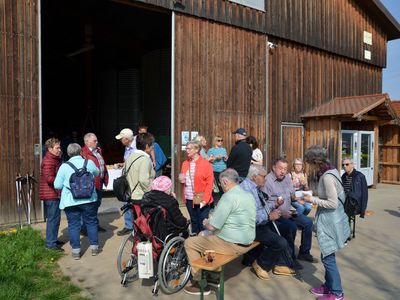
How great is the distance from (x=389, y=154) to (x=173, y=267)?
13.3 m

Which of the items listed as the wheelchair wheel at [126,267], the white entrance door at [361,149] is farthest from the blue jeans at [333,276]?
the white entrance door at [361,149]

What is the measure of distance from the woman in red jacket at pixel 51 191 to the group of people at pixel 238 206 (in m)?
0.01

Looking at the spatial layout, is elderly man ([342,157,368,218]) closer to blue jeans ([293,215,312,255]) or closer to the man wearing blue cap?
blue jeans ([293,215,312,255])

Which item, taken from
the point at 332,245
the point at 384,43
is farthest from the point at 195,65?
the point at 384,43

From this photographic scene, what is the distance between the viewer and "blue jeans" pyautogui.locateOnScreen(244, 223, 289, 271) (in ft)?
14.9

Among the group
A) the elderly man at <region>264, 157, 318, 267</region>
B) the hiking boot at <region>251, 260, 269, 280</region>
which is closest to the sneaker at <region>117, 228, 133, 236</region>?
the hiking boot at <region>251, 260, 269, 280</region>

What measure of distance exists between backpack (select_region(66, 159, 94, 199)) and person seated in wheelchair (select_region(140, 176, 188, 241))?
1.10 meters

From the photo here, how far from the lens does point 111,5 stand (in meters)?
12.9

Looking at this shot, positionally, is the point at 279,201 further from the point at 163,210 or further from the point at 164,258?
the point at 164,258

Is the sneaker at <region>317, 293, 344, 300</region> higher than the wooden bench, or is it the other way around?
the wooden bench

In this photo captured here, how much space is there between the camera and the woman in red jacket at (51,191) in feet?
17.5

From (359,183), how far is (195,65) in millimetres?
5073

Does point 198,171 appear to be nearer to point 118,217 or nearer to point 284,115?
point 118,217

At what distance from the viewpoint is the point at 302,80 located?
1268 centimetres
